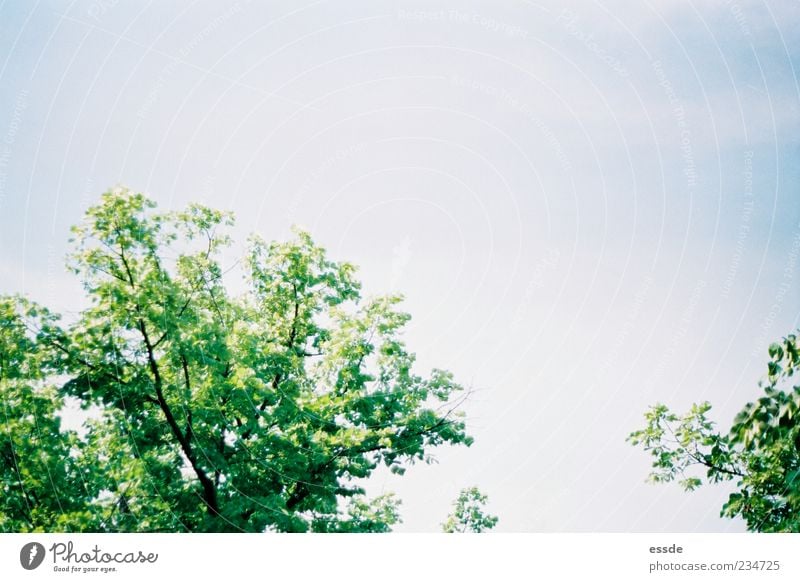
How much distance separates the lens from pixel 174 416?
22.3 feet

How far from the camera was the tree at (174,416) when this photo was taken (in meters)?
6.31

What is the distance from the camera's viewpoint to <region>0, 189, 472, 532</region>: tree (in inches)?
248

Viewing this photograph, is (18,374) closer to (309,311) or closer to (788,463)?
(309,311)
